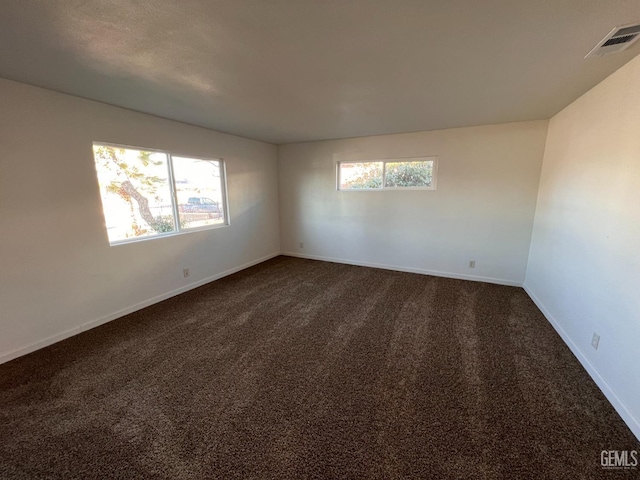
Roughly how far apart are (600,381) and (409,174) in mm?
3296

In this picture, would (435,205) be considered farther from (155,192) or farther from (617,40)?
(155,192)

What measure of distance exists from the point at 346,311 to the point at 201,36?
2793 millimetres

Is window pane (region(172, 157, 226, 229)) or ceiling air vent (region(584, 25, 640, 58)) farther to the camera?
window pane (region(172, 157, 226, 229))

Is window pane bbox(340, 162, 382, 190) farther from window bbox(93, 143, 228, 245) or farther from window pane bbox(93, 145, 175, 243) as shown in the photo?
window pane bbox(93, 145, 175, 243)

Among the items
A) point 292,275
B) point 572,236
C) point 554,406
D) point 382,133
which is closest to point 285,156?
point 382,133

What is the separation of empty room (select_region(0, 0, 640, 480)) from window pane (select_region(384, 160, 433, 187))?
8 centimetres

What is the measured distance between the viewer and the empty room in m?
1.40

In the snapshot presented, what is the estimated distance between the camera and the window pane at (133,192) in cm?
281

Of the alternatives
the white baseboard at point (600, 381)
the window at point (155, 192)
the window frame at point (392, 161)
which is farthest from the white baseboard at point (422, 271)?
the window at point (155, 192)

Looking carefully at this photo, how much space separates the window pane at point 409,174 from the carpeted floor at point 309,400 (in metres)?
2.22

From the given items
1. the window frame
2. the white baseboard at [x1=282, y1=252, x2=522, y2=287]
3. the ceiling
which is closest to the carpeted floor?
the white baseboard at [x1=282, y1=252, x2=522, y2=287]

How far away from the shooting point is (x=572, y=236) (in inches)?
97.5

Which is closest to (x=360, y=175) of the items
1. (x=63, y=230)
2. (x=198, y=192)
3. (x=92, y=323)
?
(x=198, y=192)

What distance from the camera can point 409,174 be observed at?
14.2ft
